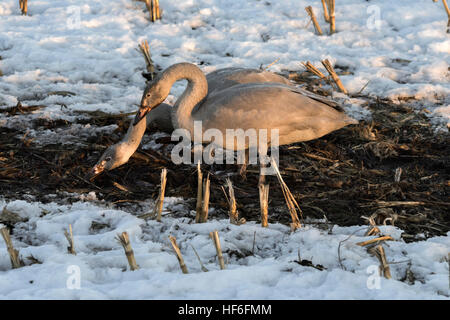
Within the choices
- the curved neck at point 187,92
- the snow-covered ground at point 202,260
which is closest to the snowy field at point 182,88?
the snow-covered ground at point 202,260

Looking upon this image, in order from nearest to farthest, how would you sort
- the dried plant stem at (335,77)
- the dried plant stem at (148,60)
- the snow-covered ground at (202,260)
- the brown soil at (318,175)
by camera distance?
the snow-covered ground at (202,260) → the brown soil at (318,175) → the dried plant stem at (335,77) → the dried plant stem at (148,60)

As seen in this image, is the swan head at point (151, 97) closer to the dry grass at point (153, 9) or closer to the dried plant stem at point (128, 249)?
the dried plant stem at point (128, 249)

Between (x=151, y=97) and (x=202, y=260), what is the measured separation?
1.90 m

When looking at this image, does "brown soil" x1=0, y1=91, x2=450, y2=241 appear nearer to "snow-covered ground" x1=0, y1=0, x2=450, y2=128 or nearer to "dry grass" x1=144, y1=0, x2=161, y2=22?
"snow-covered ground" x1=0, y1=0, x2=450, y2=128

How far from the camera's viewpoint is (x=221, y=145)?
466 cm

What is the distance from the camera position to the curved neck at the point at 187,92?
15.4ft

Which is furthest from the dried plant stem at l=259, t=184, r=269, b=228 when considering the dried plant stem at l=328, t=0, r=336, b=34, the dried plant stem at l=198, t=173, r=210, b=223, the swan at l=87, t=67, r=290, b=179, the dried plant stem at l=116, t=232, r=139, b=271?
the dried plant stem at l=328, t=0, r=336, b=34

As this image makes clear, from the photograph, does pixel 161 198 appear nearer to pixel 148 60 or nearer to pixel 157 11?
pixel 148 60

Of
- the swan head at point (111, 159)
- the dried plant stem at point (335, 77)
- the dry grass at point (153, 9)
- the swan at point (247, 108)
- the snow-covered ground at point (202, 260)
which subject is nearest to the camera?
the snow-covered ground at point (202, 260)

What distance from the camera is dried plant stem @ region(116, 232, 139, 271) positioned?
9.76 ft

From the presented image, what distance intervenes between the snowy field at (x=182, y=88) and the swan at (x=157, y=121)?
1.58 ft

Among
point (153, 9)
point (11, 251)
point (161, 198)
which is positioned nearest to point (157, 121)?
point (161, 198)

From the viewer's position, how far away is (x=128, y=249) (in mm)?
2992
